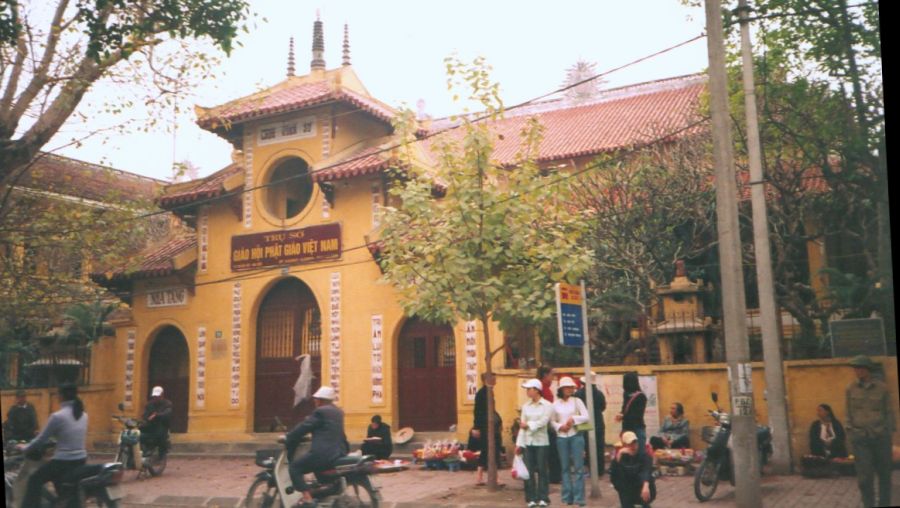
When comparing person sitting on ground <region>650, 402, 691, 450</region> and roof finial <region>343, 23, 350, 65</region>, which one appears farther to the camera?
roof finial <region>343, 23, 350, 65</region>

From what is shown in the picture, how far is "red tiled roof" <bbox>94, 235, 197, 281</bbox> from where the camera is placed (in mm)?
20516

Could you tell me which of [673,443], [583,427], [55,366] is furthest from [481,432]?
[55,366]

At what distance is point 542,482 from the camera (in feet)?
33.8

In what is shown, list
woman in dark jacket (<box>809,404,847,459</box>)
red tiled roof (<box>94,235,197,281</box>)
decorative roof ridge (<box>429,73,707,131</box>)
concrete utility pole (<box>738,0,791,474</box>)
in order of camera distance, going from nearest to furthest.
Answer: woman in dark jacket (<box>809,404,847,459</box>) → concrete utility pole (<box>738,0,791,474</box>) → red tiled roof (<box>94,235,197,281</box>) → decorative roof ridge (<box>429,73,707,131</box>)

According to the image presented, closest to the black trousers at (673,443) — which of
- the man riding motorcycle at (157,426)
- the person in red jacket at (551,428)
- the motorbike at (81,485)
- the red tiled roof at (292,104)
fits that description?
the person in red jacket at (551,428)

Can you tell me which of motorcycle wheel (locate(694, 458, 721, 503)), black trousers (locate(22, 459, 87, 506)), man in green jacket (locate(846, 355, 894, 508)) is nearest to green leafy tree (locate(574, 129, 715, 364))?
motorcycle wheel (locate(694, 458, 721, 503))

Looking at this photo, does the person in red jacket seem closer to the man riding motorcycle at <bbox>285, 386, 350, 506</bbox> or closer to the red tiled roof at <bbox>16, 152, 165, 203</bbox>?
the man riding motorcycle at <bbox>285, 386, 350, 506</bbox>

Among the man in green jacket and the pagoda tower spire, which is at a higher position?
the pagoda tower spire

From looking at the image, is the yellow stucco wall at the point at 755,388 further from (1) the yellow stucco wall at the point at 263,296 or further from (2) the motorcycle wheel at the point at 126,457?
(2) the motorcycle wheel at the point at 126,457

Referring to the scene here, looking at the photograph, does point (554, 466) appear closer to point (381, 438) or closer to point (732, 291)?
point (732, 291)

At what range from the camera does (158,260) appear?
837 inches

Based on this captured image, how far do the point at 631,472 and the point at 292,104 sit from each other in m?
13.3

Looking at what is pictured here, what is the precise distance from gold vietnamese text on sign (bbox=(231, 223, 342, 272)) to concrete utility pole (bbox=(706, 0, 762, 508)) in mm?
10811

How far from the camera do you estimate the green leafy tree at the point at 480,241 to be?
11.8 meters
